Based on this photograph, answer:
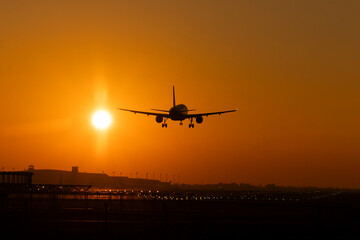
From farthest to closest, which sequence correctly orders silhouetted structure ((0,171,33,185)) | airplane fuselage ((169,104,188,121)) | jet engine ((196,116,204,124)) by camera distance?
silhouetted structure ((0,171,33,185)) → jet engine ((196,116,204,124)) → airplane fuselage ((169,104,188,121))

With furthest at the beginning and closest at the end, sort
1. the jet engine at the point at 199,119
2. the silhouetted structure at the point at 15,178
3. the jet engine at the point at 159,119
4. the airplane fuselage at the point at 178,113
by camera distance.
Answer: the silhouetted structure at the point at 15,178
the jet engine at the point at 159,119
the jet engine at the point at 199,119
the airplane fuselage at the point at 178,113

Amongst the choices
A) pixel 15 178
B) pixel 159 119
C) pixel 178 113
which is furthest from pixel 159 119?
pixel 15 178

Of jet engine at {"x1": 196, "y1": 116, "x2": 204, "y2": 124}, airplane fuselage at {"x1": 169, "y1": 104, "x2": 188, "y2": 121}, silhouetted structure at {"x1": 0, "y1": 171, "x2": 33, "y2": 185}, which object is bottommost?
silhouetted structure at {"x1": 0, "y1": 171, "x2": 33, "y2": 185}

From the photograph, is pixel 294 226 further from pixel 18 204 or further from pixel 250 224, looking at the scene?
pixel 18 204

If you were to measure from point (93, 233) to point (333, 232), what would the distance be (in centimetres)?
1566

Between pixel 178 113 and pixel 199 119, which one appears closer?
pixel 178 113

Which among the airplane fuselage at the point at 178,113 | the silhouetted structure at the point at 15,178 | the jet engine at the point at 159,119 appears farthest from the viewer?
the silhouetted structure at the point at 15,178

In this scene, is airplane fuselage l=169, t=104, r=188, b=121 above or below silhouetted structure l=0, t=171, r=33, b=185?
above

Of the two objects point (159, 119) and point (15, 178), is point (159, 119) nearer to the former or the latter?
point (159, 119)

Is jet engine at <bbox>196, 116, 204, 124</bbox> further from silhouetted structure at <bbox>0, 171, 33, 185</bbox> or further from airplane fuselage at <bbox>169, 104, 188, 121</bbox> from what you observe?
silhouetted structure at <bbox>0, 171, 33, 185</bbox>

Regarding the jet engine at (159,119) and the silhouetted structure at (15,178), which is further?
the silhouetted structure at (15,178)

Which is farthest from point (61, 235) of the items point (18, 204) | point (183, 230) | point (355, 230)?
point (18, 204)

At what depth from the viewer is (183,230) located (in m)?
39.2

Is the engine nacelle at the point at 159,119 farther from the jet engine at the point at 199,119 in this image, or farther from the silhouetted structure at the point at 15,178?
the silhouetted structure at the point at 15,178
